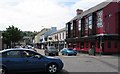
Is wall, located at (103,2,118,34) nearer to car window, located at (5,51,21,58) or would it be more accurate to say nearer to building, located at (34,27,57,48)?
car window, located at (5,51,21,58)

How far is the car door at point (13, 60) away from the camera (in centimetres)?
1323

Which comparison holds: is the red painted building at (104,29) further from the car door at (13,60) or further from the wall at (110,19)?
the car door at (13,60)

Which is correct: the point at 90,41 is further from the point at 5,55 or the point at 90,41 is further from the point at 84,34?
the point at 5,55

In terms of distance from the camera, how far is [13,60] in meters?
13.3

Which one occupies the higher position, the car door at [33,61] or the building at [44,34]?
the building at [44,34]

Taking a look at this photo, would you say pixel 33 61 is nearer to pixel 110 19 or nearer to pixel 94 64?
pixel 94 64

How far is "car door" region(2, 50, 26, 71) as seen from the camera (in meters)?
13.2

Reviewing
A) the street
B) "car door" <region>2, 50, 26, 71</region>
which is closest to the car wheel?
the street

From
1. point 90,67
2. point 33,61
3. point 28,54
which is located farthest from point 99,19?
point 33,61

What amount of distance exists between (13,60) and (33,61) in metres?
1.10

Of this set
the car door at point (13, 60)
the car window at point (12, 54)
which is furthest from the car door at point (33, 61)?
the car window at point (12, 54)

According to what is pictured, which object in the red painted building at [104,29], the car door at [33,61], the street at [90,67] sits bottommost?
the street at [90,67]

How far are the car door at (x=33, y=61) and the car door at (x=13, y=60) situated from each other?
28 cm

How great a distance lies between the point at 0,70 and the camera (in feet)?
42.9
